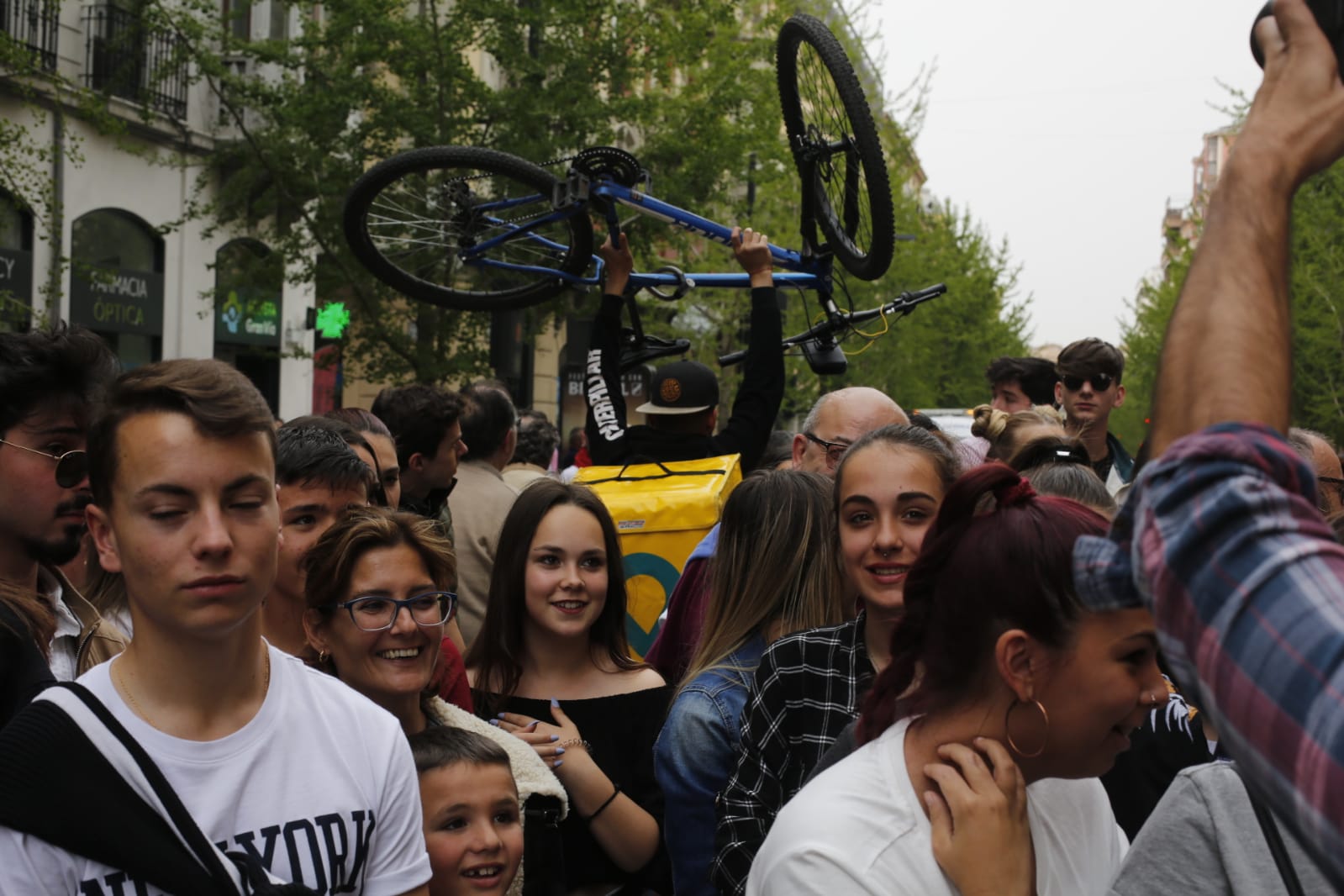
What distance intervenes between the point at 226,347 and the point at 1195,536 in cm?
2195

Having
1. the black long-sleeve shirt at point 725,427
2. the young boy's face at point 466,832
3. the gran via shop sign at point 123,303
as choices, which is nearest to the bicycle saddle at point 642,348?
the black long-sleeve shirt at point 725,427

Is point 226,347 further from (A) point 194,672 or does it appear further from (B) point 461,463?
(A) point 194,672

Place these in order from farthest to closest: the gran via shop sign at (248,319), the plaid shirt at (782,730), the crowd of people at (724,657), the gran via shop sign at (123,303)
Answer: the gran via shop sign at (248,319), the gran via shop sign at (123,303), the plaid shirt at (782,730), the crowd of people at (724,657)

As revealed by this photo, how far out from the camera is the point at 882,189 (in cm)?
723

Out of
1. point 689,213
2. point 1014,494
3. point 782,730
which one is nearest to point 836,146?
point 689,213

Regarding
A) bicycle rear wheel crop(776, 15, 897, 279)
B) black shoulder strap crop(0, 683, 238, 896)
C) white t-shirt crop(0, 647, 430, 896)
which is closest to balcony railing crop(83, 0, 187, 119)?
bicycle rear wheel crop(776, 15, 897, 279)

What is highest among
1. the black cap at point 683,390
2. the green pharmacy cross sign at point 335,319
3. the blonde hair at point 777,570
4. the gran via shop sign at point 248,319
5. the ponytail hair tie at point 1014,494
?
the gran via shop sign at point 248,319

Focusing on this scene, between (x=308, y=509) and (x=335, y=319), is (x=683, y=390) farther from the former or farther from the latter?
(x=335, y=319)

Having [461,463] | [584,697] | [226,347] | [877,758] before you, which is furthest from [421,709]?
[226,347]

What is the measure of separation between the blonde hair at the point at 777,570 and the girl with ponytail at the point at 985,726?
1344 millimetres

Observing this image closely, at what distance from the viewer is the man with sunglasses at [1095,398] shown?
6.64 m

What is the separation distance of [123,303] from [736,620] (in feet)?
56.8

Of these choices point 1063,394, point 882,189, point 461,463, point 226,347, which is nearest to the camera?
point 461,463

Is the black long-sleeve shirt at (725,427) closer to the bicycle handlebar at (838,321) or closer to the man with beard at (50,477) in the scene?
the bicycle handlebar at (838,321)
